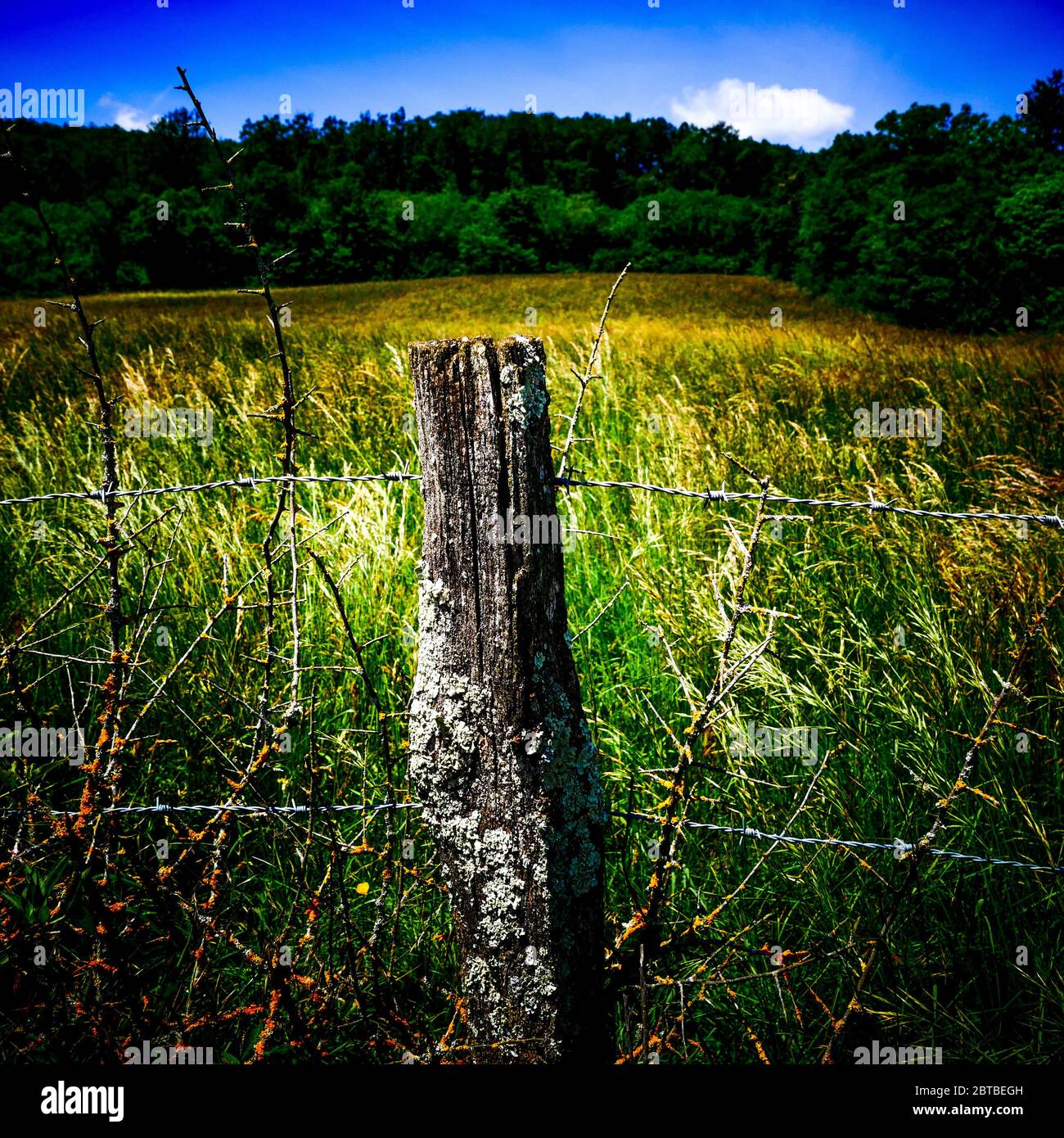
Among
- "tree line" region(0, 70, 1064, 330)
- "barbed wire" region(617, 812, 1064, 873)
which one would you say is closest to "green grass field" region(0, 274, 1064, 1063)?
"barbed wire" region(617, 812, 1064, 873)

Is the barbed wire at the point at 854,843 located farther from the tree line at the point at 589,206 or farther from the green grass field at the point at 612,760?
the tree line at the point at 589,206

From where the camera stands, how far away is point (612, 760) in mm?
1971

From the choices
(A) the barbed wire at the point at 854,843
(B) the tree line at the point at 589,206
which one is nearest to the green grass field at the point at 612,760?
(A) the barbed wire at the point at 854,843

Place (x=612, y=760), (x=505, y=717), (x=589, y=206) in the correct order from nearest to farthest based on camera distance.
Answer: (x=505, y=717) < (x=612, y=760) < (x=589, y=206)

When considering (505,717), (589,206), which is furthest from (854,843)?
(589,206)

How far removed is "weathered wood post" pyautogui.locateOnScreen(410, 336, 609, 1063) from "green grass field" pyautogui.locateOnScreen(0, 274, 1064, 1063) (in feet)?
0.57

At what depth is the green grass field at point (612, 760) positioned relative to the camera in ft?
4.47

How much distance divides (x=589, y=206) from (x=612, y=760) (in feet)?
161

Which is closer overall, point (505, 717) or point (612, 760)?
point (505, 717)

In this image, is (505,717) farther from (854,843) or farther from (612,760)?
(612,760)

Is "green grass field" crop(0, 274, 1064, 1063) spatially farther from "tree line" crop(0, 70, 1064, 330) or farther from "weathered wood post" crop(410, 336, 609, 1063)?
"tree line" crop(0, 70, 1064, 330)

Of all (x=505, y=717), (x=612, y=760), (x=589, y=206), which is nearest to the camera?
(x=505, y=717)
